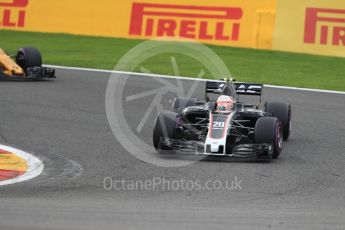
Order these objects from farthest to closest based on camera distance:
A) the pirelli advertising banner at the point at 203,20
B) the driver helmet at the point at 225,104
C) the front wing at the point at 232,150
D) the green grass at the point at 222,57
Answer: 1. the pirelli advertising banner at the point at 203,20
2. the green grass at the point at 222,57
3. the driver helmet at the point at 225,104
4. the front wing at the point at 232,150

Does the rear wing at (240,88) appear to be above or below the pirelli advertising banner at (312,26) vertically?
below

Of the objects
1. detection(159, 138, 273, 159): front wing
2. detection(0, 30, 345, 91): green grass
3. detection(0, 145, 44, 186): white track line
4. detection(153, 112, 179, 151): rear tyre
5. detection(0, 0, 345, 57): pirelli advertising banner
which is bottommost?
detection(0, 145, 44, 186): white track line

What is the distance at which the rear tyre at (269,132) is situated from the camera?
39.4 ft

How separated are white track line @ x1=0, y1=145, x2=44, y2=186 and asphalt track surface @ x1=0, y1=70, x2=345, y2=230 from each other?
0.45 feet

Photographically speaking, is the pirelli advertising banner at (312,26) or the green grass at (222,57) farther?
the pirelli advertising banner at (312,26)

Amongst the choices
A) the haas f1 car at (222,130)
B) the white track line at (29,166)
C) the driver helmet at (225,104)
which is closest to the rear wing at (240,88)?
the haas f1 car at (222,130)

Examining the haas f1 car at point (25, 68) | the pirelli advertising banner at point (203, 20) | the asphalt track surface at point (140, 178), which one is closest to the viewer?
the asphalt track surface at point (140, 178)

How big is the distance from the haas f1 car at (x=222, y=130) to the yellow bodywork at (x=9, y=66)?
22.2ft

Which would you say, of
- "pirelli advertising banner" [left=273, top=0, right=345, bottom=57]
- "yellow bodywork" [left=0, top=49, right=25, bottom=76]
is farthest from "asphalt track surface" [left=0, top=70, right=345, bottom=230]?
"pirelli advertising banner" [left=273, top=0, right=345, bottom=57]

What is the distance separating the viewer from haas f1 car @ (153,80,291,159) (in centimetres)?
1196

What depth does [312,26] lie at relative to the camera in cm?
2366

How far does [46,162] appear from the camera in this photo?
1166cm

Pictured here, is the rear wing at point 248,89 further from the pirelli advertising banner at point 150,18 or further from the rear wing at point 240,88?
the pirelli advertising banner at point 150,18

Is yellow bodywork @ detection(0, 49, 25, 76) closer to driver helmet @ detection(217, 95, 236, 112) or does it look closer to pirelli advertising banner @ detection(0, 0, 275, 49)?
pirelli advertising banner @ detection(0, 0, 275, 49)
